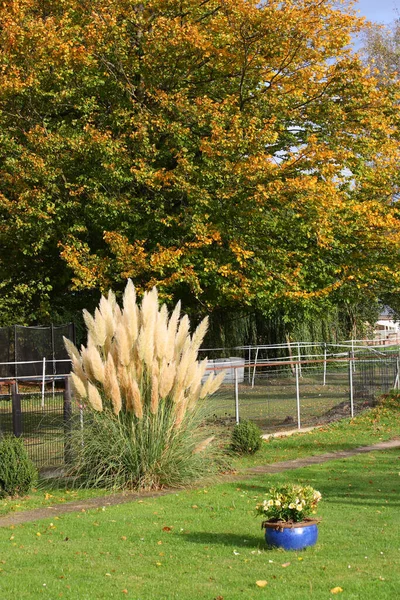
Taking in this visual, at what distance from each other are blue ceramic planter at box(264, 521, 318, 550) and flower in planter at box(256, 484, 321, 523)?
0.36 ft

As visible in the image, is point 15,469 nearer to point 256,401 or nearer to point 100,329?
point 100,329

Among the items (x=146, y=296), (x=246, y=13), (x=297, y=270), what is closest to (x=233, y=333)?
(x=297, y=270)

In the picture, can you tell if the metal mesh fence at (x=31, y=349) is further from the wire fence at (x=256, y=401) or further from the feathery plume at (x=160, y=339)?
the feathery plume at (x=160, y=339)

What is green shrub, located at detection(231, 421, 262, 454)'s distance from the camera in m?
15.2

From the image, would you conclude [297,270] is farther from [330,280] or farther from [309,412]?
[309,412]

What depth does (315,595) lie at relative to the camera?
20.4 ft

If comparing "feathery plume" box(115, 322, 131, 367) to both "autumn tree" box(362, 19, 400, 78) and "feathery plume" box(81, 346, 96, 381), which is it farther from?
"autumn tree" box(362, 19, 400, 78)

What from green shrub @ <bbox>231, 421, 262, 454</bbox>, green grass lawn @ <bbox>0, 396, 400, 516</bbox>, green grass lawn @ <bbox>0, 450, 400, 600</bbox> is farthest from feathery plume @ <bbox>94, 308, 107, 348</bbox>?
green shrub @ <bbox>231, 421, 262, 454</bbox>

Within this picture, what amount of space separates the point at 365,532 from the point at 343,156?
1183 centimetres

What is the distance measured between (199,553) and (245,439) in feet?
24.0

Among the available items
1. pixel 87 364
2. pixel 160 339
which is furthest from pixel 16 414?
pixel 160 339

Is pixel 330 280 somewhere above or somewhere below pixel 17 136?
below

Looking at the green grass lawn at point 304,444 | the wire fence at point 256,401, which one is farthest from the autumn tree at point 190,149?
the green grass lawn at point 304,444

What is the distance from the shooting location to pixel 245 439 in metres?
15.2
